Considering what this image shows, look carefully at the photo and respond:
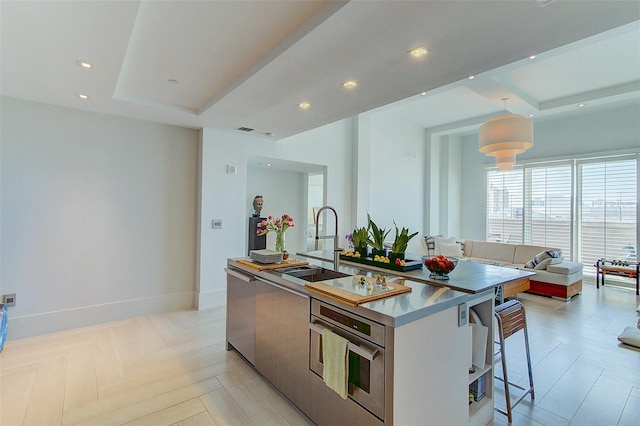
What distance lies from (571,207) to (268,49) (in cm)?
727

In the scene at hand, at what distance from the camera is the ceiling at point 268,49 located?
175 centimetres

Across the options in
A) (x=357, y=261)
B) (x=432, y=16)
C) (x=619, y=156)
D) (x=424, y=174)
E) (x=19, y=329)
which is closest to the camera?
(x=432, y=16)

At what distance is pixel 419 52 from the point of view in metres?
2.14

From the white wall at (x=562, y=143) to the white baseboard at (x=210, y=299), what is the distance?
6.80 meters

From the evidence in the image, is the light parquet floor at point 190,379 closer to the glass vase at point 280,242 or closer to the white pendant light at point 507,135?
the glass vase at point 280,242

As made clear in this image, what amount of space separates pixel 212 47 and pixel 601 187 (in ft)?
25.1

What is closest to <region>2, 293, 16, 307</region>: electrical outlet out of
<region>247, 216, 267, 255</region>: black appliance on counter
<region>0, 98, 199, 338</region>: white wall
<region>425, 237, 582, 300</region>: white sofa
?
<region>0, 98, 199, 338</region>: white wall

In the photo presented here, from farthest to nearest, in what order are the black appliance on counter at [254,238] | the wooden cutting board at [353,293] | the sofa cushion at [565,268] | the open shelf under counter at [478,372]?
the black appliance on counter at [254,238] → the sofa cushion at [565,268] → the open shelf under counter at [478,372] → the wooden cutting board at [353,293]

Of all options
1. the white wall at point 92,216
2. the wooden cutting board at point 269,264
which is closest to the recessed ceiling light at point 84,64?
the white wall at point 92,216

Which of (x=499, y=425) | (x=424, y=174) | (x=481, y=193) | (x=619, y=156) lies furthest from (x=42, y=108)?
(x=619, y=156)

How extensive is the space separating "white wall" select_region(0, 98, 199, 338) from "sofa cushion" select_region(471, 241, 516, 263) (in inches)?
237

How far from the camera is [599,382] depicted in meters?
2.49

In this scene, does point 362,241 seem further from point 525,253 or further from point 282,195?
point 525,253

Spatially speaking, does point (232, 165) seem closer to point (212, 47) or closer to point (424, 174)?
point (212, 47)
